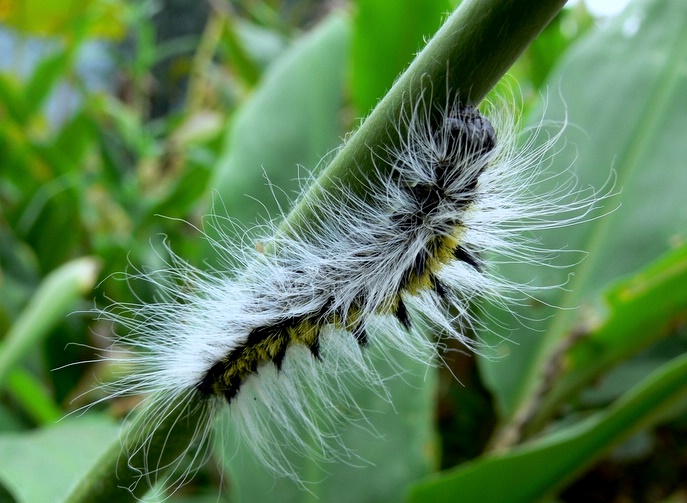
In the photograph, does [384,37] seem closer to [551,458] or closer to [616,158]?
[616,158]

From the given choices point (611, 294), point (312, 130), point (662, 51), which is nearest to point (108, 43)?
point (312, 130)

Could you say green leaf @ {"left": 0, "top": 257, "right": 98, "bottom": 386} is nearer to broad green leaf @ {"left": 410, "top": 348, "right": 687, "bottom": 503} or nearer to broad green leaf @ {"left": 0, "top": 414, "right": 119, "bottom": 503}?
broad green leaf @ {"left": 0, "top": 414, "right": 119, "bottom": 503}

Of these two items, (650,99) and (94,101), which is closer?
(650,99)

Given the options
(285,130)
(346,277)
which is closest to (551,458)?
(346,277)

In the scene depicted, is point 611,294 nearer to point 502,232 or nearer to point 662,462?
point 502,232

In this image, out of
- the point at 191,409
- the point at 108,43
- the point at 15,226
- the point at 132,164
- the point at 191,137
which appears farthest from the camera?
the point at 108,43

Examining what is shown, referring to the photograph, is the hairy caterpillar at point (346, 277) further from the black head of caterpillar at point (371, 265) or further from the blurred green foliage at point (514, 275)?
the blurred green foliage at point (514, 275)

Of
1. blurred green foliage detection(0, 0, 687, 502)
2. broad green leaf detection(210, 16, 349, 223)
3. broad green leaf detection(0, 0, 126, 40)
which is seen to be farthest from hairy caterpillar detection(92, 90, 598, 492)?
broad green leaf detection(0, 0, 126, 40)
